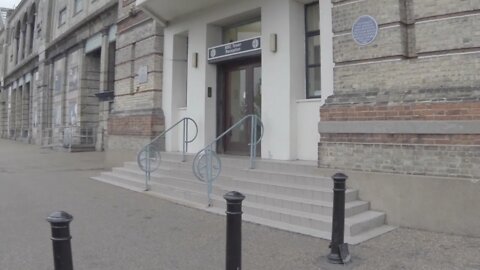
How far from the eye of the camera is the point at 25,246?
19.5 feet

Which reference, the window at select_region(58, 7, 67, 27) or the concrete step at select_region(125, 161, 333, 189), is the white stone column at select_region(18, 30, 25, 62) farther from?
the concrete step at select_region(125, 161, 333, 189)

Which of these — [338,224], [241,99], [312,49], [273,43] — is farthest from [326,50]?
[338,224]

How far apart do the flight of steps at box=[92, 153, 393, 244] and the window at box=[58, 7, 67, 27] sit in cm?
2117

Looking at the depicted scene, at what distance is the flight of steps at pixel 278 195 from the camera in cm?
662

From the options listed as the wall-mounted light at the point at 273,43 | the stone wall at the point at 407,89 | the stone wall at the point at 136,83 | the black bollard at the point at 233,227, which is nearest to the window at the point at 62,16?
the stone wall at the point at 136,83

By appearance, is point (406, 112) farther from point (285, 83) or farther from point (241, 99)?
point (241, 99)

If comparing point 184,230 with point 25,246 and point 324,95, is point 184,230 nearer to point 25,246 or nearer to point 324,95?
point 25,246

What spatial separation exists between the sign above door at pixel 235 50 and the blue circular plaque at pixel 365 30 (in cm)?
295

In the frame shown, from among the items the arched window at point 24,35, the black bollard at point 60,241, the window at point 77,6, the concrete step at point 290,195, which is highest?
the arched window at point 24,35

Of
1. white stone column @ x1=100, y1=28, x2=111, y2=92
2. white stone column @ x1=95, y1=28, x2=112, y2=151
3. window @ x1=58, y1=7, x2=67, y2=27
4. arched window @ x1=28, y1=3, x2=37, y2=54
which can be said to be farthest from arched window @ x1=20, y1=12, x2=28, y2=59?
white stone column @ x1=100, y1=28, x2=111, y2=92

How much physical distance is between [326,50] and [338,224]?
Result: 4.33 m

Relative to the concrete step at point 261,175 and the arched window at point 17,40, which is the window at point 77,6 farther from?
the arched window at point 17,40

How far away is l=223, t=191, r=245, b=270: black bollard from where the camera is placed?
154 inches

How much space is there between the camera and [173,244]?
6.00m
